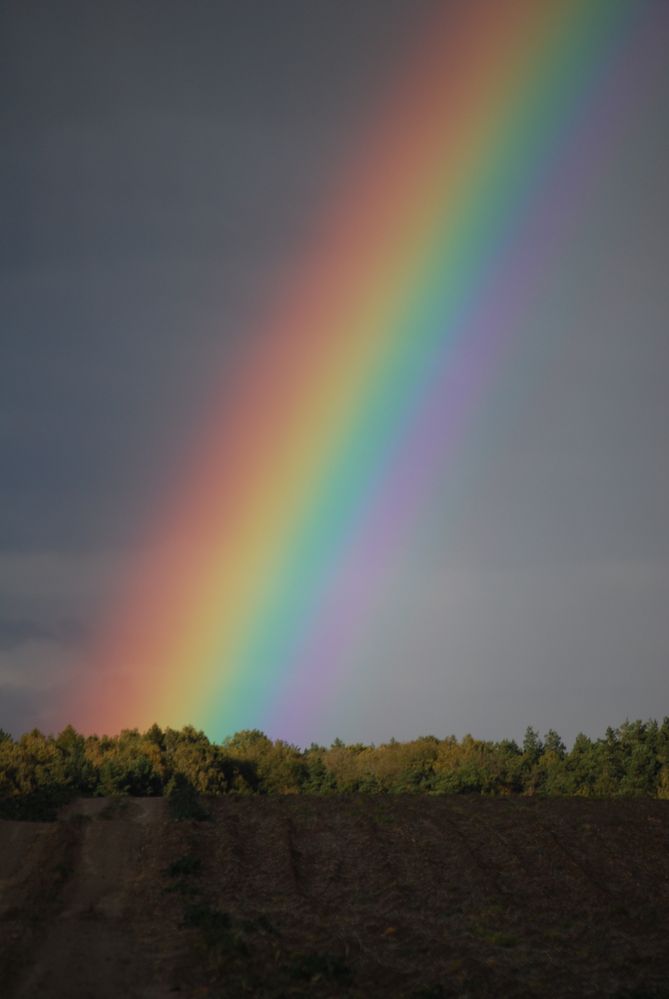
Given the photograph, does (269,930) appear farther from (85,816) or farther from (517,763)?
(517,763)

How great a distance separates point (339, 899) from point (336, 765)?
135 ft

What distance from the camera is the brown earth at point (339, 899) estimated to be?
77.0 ft

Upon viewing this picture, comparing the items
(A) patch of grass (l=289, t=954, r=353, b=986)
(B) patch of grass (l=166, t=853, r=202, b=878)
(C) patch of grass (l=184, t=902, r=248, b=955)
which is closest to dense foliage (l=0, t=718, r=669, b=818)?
(B) patch of grass (l=166, t=853, r=202, b=878)

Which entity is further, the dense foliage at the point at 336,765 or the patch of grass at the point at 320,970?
the dense foliage at the point at 336,765

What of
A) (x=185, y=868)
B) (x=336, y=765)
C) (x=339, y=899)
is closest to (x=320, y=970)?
(x=339, y=899)

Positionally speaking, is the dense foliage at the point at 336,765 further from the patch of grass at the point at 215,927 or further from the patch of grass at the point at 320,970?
the patch of grass at the point at 320,970

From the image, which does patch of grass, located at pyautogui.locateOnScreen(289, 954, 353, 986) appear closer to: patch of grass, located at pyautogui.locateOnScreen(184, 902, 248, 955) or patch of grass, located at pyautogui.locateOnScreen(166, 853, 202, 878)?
patch of grass, located at pyautogui.locateOnScreen(184, 902, 248, 955)

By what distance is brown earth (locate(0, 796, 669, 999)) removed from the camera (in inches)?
925

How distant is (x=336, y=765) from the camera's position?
73500 millimetres

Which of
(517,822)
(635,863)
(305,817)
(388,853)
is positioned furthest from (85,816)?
(635,863)

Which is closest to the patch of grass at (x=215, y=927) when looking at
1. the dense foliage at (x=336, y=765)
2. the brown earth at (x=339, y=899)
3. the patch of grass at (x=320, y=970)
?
the brown earth at (x=339, y=899)

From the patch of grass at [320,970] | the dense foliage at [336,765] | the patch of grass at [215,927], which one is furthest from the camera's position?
the dense foliage at [336,765]

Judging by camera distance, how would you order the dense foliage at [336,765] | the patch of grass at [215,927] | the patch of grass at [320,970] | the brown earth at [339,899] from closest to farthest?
the patch of grass at [320,970]
the brown earth at [339,899]
the patch of grass at [215,927]
the dense foliage at [336,765]

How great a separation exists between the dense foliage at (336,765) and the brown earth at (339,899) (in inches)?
344
